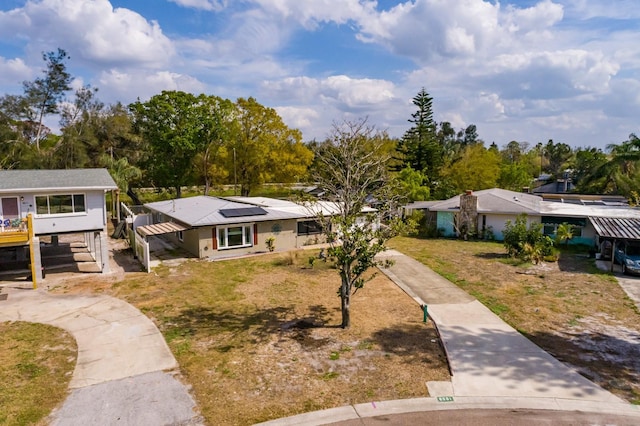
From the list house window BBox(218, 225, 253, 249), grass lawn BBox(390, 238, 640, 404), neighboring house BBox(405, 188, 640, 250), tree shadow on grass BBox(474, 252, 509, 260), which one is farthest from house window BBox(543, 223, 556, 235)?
house window BBox(218, 225, 253, 249)

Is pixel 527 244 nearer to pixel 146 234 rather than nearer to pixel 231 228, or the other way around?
pixel 231 228

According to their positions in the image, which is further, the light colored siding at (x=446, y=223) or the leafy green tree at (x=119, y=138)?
the leafy green tree at (x=119, y=138)

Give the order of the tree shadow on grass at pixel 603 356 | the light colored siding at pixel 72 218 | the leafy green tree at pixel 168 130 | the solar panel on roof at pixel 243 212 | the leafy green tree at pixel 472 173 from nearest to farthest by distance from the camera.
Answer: the tree shadow on grass at pixel 603 356
the light colored siding at pixel 72 218
the solar panel on roof at pixel 243 212
the leafy green tree at pixel 168 130
the leafy green tree at pixel 472 173

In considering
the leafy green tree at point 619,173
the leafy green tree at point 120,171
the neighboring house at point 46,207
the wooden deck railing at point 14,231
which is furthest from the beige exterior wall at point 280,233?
the leafy green tree at point 619,173

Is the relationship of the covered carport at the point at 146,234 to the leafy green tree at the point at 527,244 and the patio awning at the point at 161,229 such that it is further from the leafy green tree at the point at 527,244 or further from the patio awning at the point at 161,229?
the leafy green tree at the point at 527,244

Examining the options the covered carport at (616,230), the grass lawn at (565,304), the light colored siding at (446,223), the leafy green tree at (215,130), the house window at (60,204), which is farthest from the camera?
the leafy green tree at (215,130)

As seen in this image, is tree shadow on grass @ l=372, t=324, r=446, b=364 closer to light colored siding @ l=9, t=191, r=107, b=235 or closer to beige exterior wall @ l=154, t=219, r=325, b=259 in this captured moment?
beige exterior wall @ l=154, t=219, r=325, b=259
